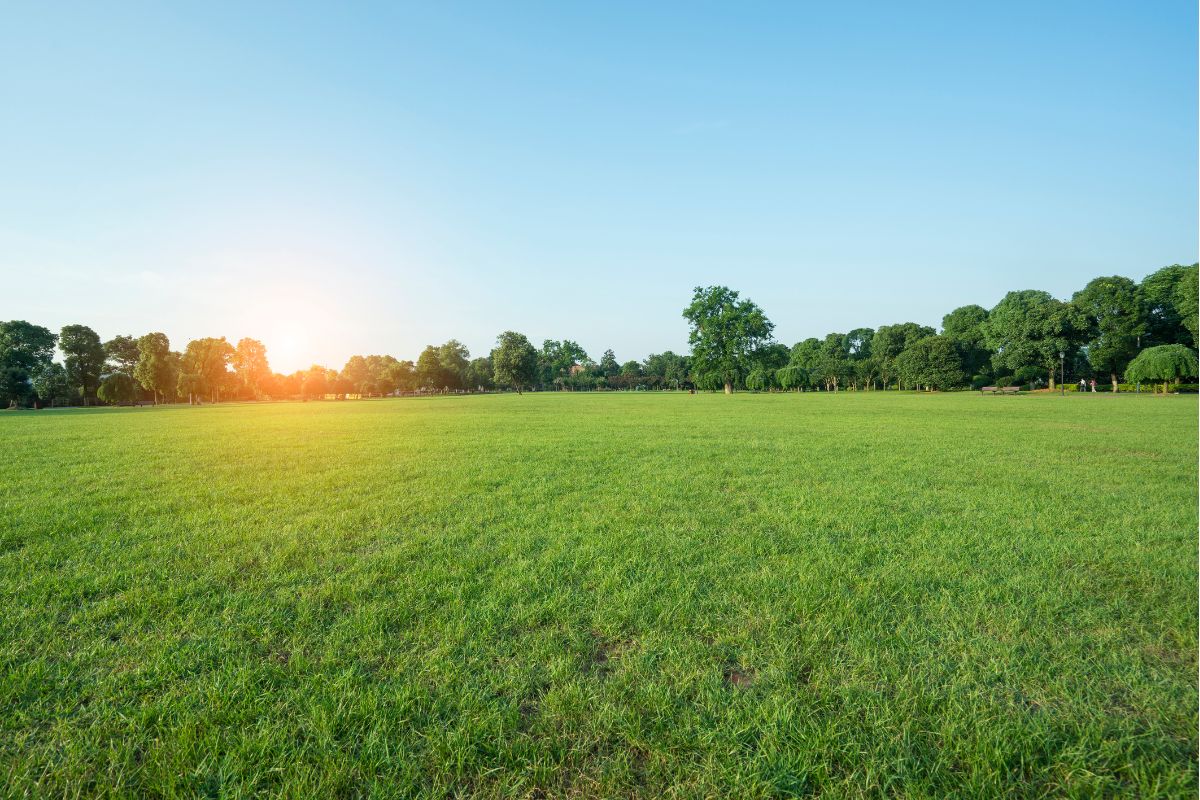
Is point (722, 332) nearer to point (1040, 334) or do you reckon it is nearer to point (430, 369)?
point (1040, 334)

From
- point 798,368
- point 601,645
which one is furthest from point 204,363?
point 798,368

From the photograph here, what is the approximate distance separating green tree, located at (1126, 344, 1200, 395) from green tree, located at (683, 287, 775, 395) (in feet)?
119

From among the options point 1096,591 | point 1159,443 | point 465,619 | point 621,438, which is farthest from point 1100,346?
point 465,619

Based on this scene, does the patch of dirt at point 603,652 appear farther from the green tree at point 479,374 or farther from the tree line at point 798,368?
the green tree at point 479,374

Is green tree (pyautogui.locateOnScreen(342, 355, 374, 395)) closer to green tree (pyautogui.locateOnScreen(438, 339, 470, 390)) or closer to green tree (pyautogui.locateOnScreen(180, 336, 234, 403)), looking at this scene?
green tree (pyautogui.locateOnScreen(438, 339, 470, 390))

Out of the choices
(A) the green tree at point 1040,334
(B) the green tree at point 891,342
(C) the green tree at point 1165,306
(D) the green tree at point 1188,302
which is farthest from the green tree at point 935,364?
(D) the green tree at point 1188,302

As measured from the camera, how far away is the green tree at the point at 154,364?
62.4 metres

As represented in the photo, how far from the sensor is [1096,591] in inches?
150

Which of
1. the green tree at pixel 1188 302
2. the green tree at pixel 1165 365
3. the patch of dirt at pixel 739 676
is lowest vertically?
the patch of dirt at pixel 739 676

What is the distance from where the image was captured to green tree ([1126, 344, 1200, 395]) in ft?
150

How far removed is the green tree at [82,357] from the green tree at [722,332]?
76.4m

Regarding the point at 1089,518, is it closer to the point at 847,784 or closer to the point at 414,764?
the point at 847,784

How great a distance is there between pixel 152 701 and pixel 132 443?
50.6 ft

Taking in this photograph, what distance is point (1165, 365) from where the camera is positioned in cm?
4597
